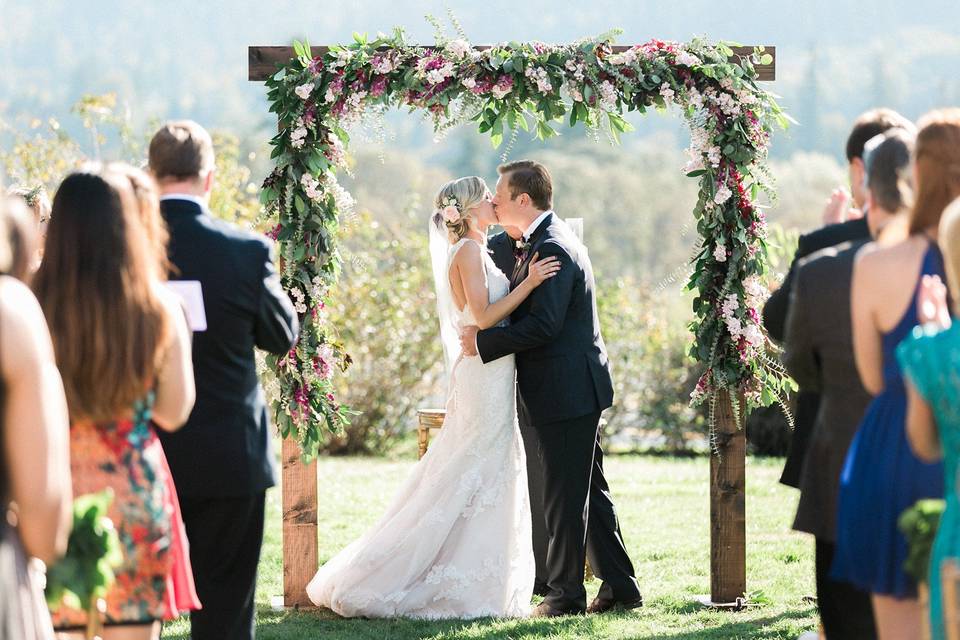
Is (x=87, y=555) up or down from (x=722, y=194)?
down

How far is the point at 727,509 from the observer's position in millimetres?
5695

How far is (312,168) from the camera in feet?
18.0

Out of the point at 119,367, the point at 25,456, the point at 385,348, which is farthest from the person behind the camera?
the point at 385,348

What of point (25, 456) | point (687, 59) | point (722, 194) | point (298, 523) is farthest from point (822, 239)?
point (298, 523)

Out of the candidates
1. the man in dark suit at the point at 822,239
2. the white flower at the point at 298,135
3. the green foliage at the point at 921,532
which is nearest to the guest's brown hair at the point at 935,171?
the green foliage at the point at 921,532

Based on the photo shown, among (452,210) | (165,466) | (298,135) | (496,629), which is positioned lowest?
(496,629)

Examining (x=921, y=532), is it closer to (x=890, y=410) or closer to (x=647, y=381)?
(x=890, y=410)

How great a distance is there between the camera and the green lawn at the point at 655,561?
17.2 ft

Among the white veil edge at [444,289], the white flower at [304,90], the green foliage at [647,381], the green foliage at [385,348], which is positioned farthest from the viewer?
the green foliage at [647,381]

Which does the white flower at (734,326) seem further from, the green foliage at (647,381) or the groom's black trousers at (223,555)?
the green foliage at (647,381)

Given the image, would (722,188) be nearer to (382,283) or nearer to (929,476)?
(929,476)

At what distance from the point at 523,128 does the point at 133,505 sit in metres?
2.92

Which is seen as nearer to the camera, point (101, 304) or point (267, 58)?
point (101, 304)

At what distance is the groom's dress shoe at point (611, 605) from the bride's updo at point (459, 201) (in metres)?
1.74
